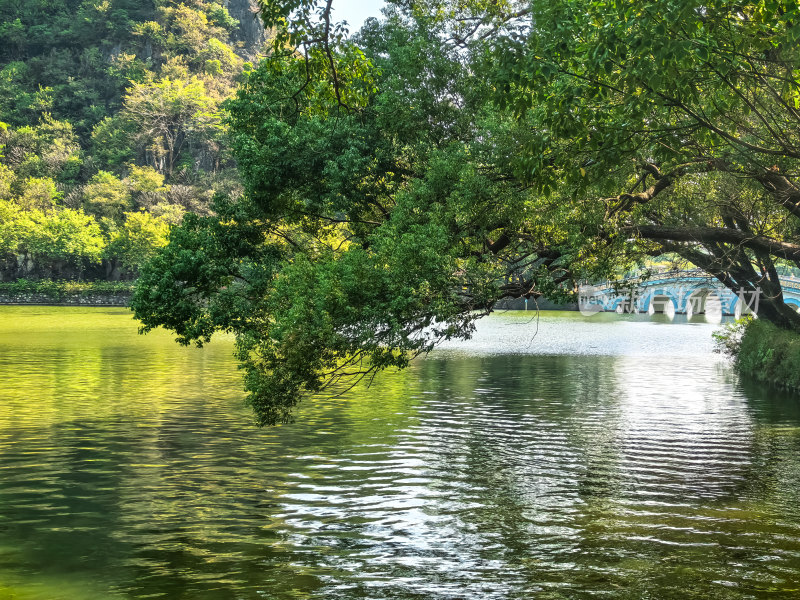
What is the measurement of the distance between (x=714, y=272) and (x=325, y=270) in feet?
47.8

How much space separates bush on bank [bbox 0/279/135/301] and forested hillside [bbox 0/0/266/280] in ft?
7.83

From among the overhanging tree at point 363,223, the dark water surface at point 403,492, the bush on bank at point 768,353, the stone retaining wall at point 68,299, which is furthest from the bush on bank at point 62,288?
the overhanging tree at point 363,223

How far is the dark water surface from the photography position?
1026cm

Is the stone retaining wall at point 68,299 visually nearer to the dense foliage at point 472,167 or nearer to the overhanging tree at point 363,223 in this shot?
the dense foliage at point 472,167

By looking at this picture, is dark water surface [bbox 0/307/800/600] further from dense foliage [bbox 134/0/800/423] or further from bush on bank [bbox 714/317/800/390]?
dense foliage [bbox 134/0/800/423]

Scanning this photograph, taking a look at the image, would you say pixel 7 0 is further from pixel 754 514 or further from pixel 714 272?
pixel 754 514

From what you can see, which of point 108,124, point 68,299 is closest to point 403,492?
point 68,299

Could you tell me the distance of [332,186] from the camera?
21.0 m

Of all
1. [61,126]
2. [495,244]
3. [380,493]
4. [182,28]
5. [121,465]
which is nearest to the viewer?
[380,493]

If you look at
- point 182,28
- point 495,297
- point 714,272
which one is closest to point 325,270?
point 495,297

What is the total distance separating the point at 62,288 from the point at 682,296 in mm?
57214

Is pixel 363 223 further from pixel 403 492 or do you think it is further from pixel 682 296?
pixel 682 296

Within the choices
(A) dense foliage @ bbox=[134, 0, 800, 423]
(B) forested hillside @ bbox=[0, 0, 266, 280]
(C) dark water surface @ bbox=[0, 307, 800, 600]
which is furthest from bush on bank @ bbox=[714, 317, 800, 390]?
(B) forested hillside @ bbox=[0, 0, 266, 280]

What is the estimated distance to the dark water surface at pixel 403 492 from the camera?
1026 centimetres
